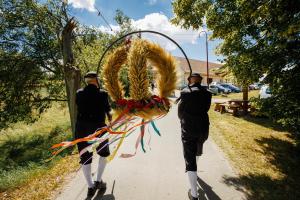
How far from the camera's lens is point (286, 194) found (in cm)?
399

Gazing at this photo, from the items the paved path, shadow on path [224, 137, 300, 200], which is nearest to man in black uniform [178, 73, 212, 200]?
the paved path

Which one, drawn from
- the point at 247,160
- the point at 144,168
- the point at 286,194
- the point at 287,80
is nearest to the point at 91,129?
the point at 144,168

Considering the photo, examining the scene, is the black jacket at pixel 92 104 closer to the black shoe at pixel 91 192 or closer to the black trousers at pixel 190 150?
the black shoe at pixel 91 192

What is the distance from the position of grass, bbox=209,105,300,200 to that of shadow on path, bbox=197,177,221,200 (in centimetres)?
52

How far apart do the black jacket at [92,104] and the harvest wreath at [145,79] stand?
152 cm

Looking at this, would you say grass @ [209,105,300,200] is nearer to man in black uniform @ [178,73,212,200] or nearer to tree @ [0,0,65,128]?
man in black uniform @ [178,73,212,200]

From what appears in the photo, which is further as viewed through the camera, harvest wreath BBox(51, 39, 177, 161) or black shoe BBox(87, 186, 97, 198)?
black shoe BBox(87, 186, 97, 198)

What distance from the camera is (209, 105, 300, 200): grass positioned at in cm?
414

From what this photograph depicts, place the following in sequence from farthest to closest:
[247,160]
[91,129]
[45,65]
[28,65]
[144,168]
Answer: [45,65], [28,65], [247,160], [144,168], [91,129]

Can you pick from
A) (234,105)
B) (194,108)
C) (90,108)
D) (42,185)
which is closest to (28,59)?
(42,185)

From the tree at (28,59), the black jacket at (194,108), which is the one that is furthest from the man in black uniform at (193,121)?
the tree at (28,59)

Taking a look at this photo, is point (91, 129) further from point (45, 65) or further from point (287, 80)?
point (45, 65)

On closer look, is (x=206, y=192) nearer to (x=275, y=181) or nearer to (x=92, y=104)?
(x=275, y=181)

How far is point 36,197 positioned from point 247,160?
5.16 meters
